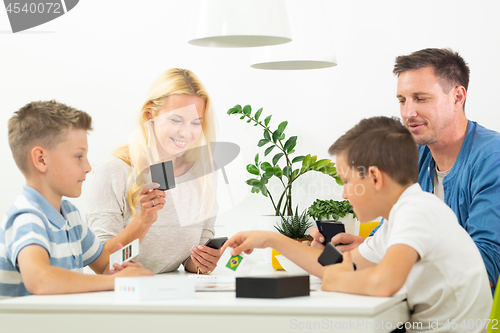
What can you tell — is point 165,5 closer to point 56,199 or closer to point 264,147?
point 264,147

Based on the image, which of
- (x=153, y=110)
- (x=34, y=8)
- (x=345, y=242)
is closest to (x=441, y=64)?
(x=345, y=242)

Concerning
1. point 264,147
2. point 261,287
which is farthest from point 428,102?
point 261,287

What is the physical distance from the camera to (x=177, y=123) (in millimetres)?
1667

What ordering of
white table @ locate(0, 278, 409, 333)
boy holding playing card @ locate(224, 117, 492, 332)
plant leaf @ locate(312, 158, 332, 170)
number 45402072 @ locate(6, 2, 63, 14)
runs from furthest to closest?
number 45402072 @ locate(6, 2, 63, 14) → plant leaf @ locate(312, 158, 332, 170) → boy holding playing card @ locate(224, 117, 492, 332) → white table @ locate(0, 278, 409, 333)

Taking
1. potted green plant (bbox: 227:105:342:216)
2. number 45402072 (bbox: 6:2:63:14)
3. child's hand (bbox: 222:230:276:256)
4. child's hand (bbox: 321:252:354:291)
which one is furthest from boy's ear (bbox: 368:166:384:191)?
number 45402072 (bbox: 6:2:63:14)

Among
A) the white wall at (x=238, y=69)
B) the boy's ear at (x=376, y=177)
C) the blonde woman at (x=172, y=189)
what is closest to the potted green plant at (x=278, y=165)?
the white wall at (x=238, y=69)

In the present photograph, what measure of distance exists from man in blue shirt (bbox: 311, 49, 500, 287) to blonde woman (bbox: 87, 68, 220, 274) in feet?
2.29

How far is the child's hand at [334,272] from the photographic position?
1017mm

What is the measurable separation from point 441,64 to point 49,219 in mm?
1330

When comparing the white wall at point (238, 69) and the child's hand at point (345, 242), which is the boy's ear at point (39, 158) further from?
the white wall at point (238, 69)

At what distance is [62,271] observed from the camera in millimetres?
1004

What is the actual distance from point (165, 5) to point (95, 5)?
323 mm

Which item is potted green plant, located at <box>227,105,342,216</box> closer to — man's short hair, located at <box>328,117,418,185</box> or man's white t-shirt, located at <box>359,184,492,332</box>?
man's short hair, located at <box>328,117,418,185</box>

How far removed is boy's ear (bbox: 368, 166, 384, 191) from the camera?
109 centimetres
